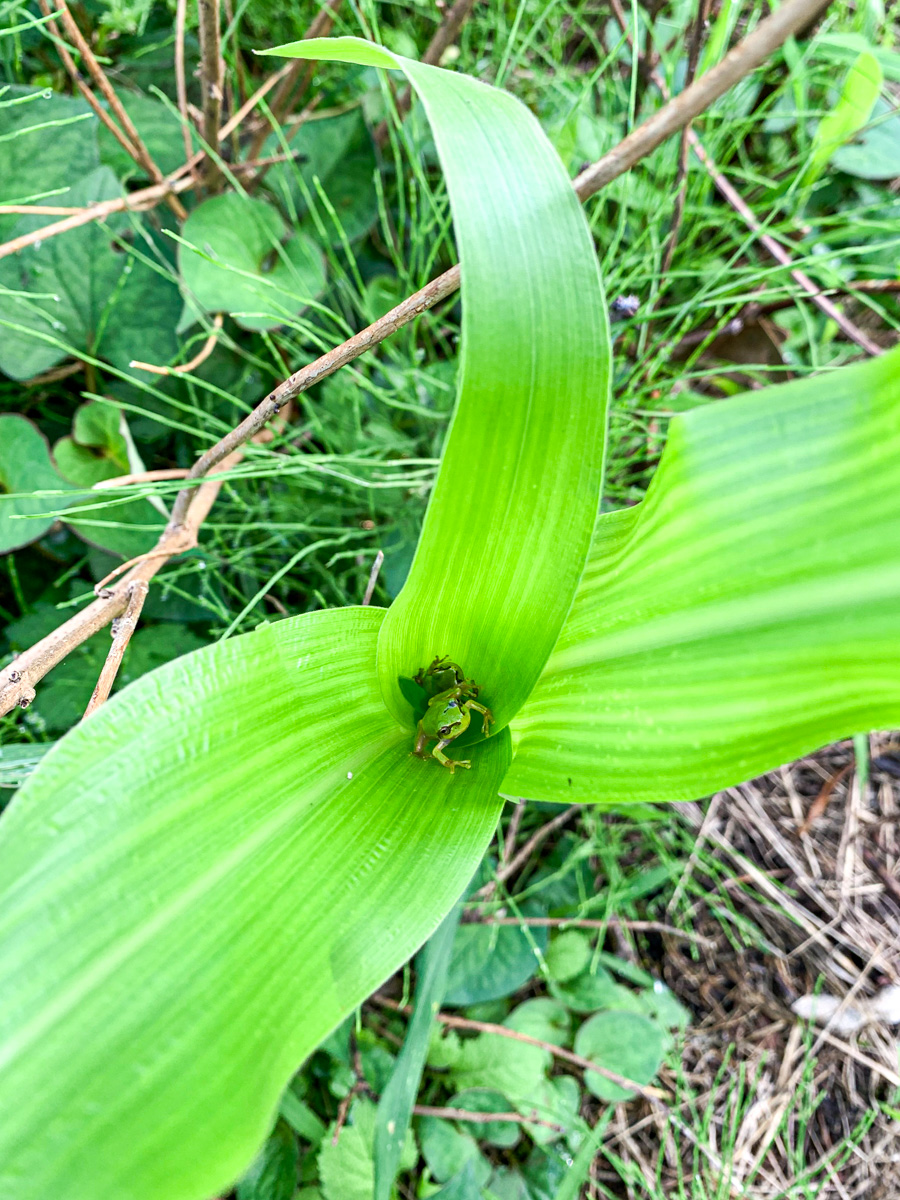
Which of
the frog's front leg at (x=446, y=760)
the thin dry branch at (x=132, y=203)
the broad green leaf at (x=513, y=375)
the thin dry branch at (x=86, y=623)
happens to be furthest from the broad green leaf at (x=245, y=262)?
the frog's front leg at (x=446, y=760)

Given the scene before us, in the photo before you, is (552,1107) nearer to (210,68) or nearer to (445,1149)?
(445,1149)

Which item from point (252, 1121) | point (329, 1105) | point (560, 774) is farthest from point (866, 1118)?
point (252, 1121)

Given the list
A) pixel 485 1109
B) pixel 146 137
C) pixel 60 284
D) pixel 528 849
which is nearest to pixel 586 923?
pixel 528 849

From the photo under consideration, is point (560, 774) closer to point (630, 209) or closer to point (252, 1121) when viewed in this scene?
point (252, 1121)

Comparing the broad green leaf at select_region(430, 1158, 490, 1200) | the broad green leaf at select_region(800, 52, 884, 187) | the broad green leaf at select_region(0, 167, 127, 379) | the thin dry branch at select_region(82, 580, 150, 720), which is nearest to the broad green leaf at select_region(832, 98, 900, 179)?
the broad green leaf at select_region(800, 52, 884, 187)

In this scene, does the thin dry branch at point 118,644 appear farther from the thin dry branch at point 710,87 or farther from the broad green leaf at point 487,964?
the broad green leaf at point 487,964

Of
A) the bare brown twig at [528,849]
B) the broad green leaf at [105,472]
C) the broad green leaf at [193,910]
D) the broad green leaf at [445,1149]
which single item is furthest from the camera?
the bare brown twig at [528,849]
